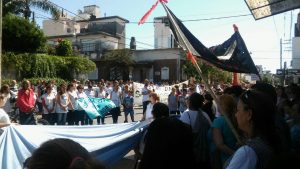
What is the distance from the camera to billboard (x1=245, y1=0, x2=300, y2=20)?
9.62 metres

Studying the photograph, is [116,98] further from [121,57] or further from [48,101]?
[121,57]

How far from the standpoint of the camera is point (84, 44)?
5512cm

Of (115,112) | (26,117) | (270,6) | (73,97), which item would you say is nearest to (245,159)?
(270,6)

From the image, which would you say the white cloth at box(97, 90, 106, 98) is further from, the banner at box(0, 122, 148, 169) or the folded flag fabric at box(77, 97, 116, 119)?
the banner at box(0, 122, 148, 169)

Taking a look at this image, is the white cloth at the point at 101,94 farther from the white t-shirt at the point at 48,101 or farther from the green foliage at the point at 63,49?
the green foliage at the point at 63,49

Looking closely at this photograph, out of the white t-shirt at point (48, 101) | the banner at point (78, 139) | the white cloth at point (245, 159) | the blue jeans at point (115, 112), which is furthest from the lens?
the blue jeans at point (115, 112)

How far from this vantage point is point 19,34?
2703cm

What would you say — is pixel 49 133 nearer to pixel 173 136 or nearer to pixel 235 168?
pixel 173 136

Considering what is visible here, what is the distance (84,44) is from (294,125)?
51.5 m

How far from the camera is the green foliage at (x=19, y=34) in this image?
27.2 metres

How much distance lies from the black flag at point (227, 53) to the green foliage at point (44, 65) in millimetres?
20378

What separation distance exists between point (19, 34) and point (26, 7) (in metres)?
3.28

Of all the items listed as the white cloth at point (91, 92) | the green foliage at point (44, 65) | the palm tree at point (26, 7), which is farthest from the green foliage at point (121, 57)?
the white cloth at point (91, 92)

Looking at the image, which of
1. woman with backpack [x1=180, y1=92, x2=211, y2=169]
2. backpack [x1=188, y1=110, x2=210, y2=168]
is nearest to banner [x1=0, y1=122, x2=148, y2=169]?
woman with backpack [x1=180, y1=92, x2=211, y2=169]
